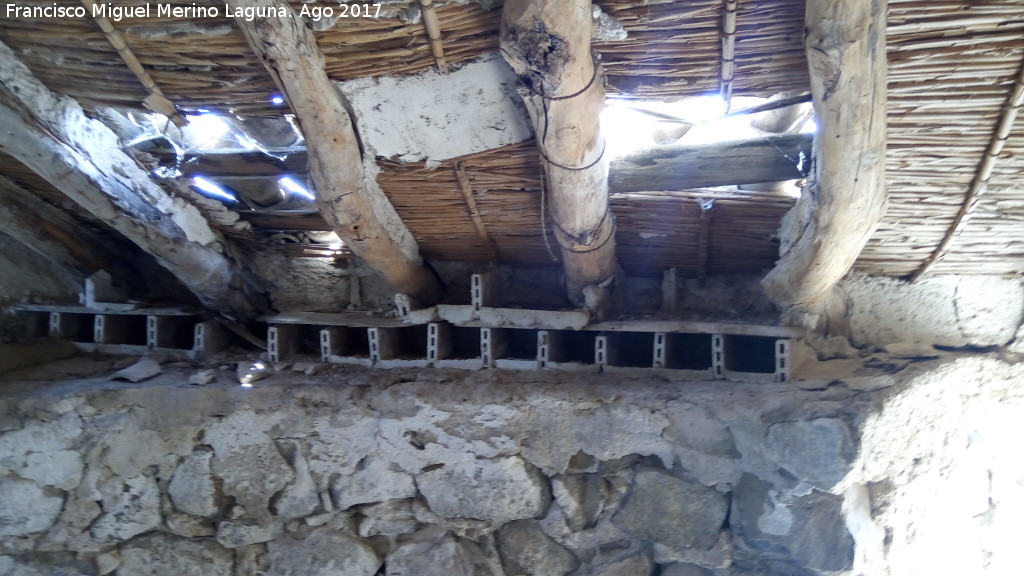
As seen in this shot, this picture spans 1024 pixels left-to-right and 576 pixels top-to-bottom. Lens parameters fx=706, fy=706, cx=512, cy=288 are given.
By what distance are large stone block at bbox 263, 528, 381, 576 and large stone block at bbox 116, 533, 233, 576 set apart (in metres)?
0.16

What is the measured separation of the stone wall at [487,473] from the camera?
1883 mm

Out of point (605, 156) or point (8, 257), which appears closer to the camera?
point (605, 156)

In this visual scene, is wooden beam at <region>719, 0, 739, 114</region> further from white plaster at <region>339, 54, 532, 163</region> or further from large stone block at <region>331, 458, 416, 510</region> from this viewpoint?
large stone block at <region>331, 458, 416, 510</region>

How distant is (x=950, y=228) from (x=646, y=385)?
0.93 metres

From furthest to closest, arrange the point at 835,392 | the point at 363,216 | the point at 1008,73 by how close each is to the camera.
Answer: the point at 363,216, the point at 835,392, the point at 1008,73

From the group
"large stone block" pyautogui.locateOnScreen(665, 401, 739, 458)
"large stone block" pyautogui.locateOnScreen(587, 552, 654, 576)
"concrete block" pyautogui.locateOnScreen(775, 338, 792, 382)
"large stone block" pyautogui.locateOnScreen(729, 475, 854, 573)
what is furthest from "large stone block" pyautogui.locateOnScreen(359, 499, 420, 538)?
"concrete block" pyautogui.locateOnScreen(775, 338, 792, 382)

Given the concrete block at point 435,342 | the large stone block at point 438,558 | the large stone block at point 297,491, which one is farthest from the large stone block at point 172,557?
the concrete block at point 435,342

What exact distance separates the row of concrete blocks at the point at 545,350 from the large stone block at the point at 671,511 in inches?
12.8

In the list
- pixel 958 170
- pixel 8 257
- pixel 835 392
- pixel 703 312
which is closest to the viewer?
pixel 958 170

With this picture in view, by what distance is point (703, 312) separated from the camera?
2355 millimetres

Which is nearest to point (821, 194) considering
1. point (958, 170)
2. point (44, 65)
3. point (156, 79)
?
point (958, 170)

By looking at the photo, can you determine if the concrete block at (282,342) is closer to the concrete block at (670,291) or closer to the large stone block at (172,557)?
the large stone block at (172,557)

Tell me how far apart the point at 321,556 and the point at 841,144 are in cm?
188

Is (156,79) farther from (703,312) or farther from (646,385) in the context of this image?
(703,312)
